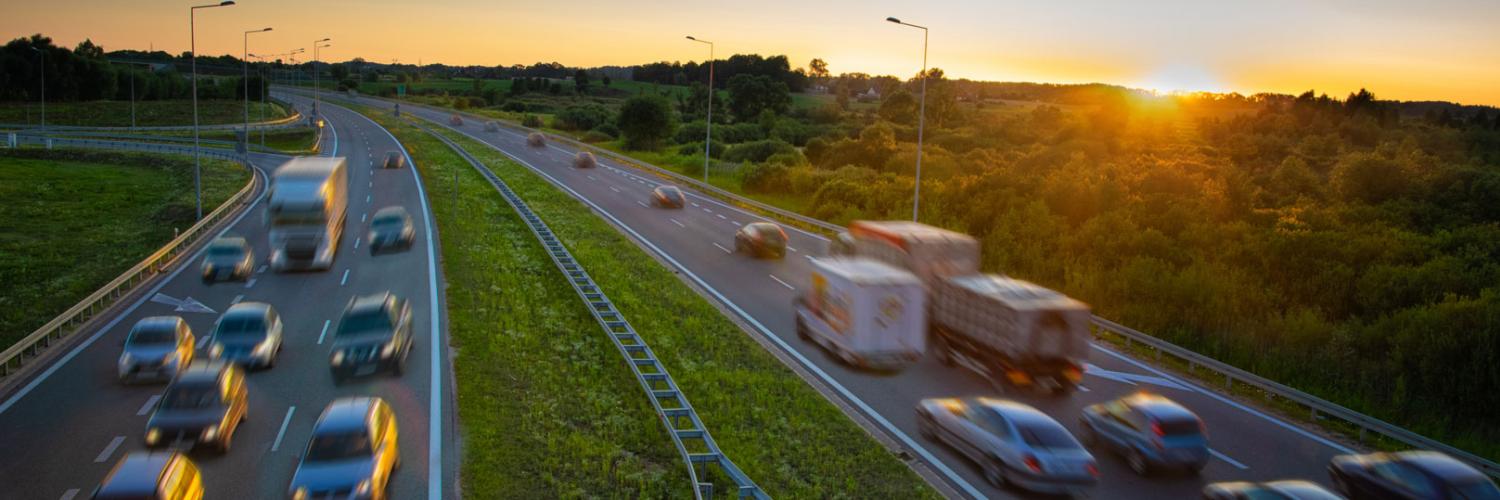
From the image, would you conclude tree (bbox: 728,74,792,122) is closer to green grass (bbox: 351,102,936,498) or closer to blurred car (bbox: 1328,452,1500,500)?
green grass (bbox: 351,102,936,498)

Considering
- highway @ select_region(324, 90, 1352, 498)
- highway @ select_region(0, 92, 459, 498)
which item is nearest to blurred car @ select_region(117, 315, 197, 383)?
highway @ select_region(0, 92, 459, 498)

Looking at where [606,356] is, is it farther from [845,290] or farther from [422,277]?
[422,277]

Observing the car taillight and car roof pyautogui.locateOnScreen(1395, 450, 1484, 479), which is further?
the car taillight

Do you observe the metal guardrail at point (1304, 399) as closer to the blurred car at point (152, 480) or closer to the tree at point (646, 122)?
the blurred car at point (152, 480)

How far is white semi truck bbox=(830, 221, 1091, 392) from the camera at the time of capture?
2002 cm

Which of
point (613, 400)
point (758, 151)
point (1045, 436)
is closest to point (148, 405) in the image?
point (613, 400)

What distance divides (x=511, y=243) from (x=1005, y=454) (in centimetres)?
2821

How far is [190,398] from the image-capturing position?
17172 mm

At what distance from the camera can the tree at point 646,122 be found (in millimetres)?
93688

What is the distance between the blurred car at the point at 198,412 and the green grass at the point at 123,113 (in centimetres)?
9900

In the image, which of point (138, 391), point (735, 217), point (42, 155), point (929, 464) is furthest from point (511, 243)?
point (42, 155)

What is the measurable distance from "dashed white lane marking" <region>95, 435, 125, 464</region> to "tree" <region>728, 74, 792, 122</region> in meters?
116

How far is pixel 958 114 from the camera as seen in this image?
12750 centimetres

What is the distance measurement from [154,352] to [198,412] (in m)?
4.75
